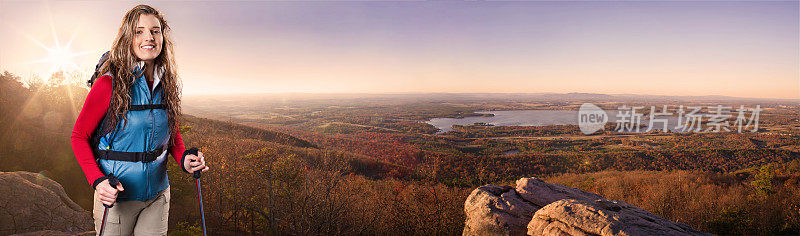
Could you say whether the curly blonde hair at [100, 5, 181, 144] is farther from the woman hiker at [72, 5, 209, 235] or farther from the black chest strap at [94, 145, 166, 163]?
the black chest strap at [94, 145, 166, 163]

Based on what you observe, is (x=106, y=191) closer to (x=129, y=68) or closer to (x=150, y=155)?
(x=150, y=155)

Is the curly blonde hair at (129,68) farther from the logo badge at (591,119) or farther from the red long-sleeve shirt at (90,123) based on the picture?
the logo badge at (591,119)

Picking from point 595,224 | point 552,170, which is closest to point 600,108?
point 552,170

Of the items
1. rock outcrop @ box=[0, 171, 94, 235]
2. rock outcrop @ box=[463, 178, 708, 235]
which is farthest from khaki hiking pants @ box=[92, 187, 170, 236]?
rock outcrop @ box=[463, 178, 708, 235]

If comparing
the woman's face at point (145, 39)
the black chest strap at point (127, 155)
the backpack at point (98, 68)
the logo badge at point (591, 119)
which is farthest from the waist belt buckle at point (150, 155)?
the logo badge at point (591, 119)

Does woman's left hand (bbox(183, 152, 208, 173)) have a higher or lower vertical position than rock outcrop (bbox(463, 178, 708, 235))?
higher

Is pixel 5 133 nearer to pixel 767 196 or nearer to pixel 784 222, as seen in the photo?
pixel 784 222
